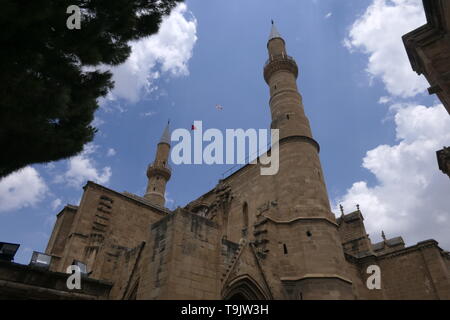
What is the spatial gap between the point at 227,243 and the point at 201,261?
209cm

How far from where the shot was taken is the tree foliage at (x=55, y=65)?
4.29 m

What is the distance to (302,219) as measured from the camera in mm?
13344

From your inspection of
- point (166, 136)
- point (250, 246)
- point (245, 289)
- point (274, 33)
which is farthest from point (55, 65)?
point (166, 136)

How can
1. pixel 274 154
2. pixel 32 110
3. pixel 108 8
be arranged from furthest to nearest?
pixel 274 154
pixel 108 8
pixel 32 110

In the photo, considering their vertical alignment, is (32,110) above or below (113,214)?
below

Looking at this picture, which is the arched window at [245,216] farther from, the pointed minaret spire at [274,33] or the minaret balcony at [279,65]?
the pointed minaret spire at [274,33]

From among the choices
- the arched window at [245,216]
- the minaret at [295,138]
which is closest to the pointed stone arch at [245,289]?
the minaret at [295,138]

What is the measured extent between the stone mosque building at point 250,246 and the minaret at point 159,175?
363 inches

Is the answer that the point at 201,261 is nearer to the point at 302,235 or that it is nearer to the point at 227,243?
the point at 227,243

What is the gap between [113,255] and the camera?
1391 cm

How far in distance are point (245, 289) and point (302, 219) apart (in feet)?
13.9

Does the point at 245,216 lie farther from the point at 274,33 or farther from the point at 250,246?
the point at 274,33

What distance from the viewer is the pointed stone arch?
10.4 m

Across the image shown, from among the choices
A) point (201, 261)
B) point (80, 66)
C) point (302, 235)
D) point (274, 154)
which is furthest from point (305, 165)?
point (80, 66)
